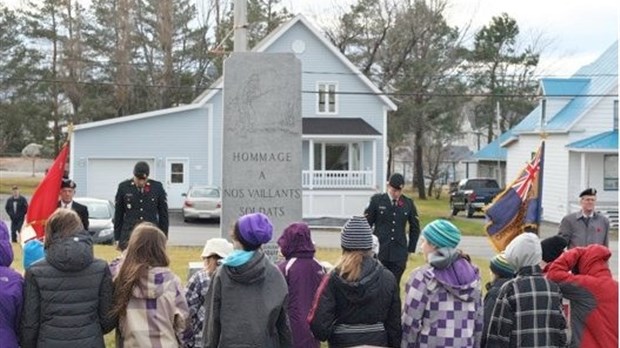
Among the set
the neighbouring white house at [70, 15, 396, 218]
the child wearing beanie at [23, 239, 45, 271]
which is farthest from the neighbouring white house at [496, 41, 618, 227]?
the child wearing beanie at [23, 239, 45, 271]

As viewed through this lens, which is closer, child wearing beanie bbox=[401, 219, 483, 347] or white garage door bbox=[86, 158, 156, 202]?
child wearing beanie bbox=[401, 219, 483, 347]

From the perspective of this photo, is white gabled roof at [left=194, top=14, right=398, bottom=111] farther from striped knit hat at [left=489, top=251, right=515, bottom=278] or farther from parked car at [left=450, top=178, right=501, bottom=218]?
striped knit hat at [left=489, top=251, right=515, bottom=278]

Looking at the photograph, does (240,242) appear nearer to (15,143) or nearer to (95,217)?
(95,217)

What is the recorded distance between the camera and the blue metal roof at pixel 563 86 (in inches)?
1528

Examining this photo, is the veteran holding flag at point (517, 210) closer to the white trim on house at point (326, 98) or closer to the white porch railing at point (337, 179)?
the white porch railing at point (337, 179)

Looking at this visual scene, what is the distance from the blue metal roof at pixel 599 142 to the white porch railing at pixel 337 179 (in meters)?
9.11

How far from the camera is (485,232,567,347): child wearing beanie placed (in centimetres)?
562

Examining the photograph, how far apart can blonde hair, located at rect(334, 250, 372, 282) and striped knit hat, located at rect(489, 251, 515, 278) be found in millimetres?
1139

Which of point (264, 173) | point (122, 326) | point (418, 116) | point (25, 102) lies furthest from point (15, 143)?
point (122, 326)

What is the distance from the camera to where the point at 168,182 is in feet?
125

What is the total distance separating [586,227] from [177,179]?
28.8m

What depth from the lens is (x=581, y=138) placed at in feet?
121

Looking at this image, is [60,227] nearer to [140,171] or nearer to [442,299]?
[442,299]

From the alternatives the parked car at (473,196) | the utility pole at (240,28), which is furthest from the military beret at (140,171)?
the parked car at (473,196)
